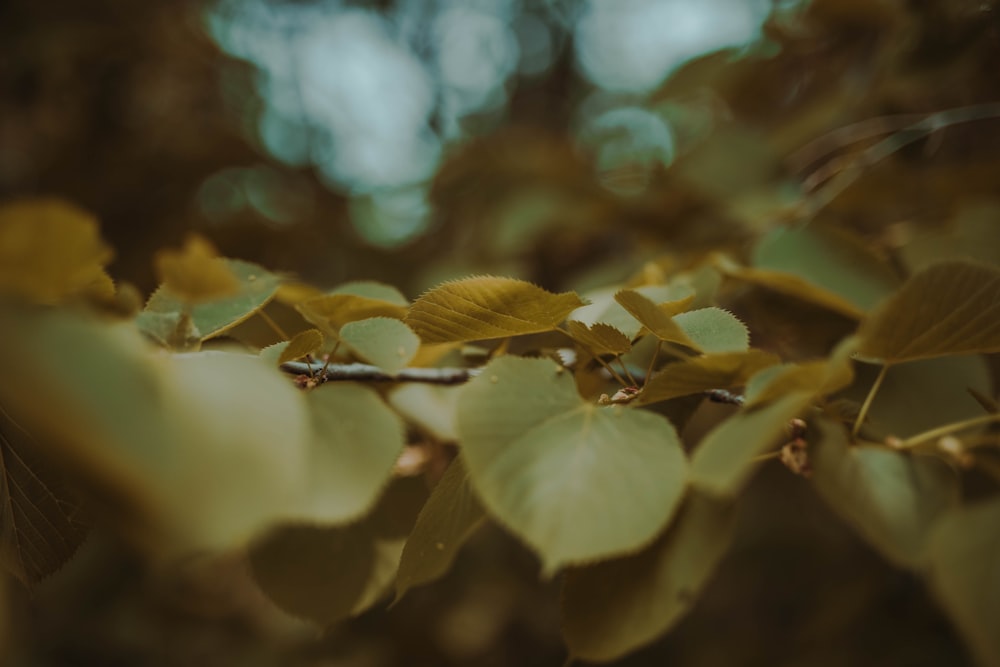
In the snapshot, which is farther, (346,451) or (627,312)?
(627,312)

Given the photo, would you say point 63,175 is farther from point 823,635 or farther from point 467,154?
point 823,635

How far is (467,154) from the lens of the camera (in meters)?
1.80

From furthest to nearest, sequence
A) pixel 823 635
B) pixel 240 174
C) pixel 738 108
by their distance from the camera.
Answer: pixel 240 174, pixel 738 108, pixel 823 635

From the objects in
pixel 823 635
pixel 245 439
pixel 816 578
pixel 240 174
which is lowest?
pixel 816 578

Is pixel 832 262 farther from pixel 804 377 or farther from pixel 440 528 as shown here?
pixel 440 528

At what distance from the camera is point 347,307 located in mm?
486

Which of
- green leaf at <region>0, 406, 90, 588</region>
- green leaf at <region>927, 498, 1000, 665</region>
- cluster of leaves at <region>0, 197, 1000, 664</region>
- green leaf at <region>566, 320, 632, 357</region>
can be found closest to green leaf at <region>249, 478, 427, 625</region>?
cluster of leaves at <region>0, 197, 1000, 664</region>

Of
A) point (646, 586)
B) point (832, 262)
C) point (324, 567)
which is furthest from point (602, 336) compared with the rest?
point (832, 262)

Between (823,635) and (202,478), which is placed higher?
(202,478)

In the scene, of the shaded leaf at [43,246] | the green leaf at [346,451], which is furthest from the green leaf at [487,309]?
the shaded leaf at [43,246]

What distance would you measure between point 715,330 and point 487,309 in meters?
0.16

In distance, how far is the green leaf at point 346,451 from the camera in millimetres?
297

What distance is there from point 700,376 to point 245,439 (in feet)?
0.84

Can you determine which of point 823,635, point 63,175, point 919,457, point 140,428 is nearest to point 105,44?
point 63,175
